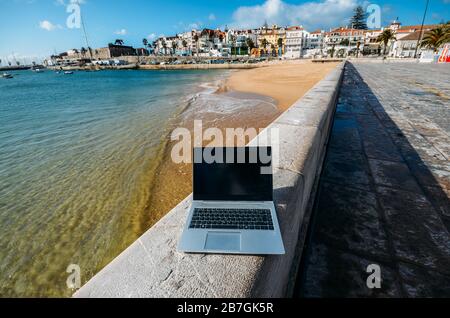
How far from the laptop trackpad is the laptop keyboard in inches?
3.3

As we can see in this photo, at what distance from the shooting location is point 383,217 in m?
2.17

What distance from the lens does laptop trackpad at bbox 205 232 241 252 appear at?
1.23 metres

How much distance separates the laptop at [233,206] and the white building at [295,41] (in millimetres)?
111402

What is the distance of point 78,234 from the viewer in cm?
420

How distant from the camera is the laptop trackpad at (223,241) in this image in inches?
48.4

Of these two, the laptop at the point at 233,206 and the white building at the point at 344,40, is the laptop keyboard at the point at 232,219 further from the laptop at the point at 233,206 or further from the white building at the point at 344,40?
the white building at the point at 344,40

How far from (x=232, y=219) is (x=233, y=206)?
133 millimetres

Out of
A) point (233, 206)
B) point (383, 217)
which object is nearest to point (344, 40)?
point (383, 217)

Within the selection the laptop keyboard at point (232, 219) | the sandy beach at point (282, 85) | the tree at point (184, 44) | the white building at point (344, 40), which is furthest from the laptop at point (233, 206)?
the tree at point (184, 44)

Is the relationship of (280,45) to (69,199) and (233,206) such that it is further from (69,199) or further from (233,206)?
(233,206)

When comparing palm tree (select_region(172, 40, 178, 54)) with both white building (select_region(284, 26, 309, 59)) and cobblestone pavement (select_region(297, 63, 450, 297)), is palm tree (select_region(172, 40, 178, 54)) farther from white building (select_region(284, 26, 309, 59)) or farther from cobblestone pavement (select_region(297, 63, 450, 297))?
cobblestone pavement (select_region(297, 63, 450, 297))

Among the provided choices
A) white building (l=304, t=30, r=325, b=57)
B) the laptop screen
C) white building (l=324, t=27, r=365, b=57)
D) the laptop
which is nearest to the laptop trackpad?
the laptop
